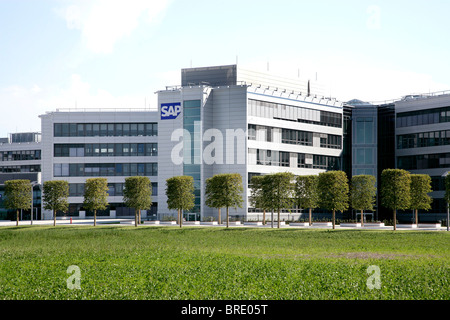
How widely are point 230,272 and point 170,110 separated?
6714 cm

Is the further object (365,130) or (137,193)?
(365,130)

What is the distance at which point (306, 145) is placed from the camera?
9788 cm

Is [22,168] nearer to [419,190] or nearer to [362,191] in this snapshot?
[362,191]

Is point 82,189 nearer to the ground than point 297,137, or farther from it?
nearer to the ground

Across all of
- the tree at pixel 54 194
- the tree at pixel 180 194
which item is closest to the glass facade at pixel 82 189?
the tree at pixel 54 194

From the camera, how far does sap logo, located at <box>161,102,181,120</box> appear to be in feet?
303

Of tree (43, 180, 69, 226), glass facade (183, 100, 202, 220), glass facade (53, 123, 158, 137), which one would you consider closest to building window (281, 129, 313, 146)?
glass facade (183, 100, 202, 220)

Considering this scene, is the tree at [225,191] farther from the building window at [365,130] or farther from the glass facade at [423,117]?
the glass facade at [423,117]

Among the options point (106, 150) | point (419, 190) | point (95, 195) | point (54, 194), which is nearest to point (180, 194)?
point (95, 195)

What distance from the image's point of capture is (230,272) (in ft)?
90.0

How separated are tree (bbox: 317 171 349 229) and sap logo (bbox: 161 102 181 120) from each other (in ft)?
97.9

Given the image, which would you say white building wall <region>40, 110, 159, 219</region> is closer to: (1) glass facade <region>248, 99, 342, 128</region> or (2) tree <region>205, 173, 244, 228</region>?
(1) glass facade <region>248, 99, 342, 128</region>
